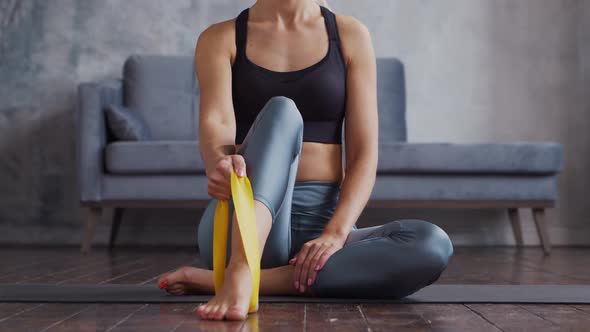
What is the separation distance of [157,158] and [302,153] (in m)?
1.93

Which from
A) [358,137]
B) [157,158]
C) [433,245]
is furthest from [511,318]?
[157,158]

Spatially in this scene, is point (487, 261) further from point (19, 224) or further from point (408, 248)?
point (19, 224)

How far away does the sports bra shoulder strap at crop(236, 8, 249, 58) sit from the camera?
1.78 m

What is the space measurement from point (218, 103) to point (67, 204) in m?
2.87

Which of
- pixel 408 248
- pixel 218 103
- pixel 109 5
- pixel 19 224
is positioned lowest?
pixel 19 224

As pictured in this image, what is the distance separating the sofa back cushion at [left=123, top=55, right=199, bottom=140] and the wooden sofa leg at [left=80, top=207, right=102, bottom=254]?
22.6 inches

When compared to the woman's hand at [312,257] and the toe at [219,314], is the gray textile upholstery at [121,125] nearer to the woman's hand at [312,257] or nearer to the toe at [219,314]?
the woman's hand at [312,257]

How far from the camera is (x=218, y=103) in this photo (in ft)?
5.56

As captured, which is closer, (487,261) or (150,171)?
(487,261)

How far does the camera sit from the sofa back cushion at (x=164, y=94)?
410 centimetres

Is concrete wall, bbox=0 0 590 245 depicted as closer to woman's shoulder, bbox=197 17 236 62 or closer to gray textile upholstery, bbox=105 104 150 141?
gray textile upholstery, bbox=105 104 150 141

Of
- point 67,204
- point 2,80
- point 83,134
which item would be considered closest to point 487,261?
point 83,134

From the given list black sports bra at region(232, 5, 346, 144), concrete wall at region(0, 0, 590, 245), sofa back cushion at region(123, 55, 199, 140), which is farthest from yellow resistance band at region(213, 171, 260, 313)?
concrete wall at region(0, 0, 590, 245)

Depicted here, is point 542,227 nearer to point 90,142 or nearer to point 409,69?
point 409,69
